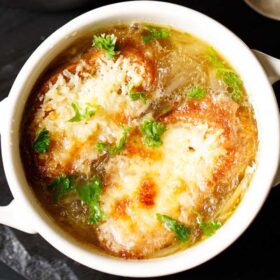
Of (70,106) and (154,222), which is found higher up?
(70,106)

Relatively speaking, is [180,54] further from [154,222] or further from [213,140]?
[154,222]

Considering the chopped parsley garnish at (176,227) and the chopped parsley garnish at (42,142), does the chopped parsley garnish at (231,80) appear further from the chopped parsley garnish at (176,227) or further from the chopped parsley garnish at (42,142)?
the chopped parsley garnish at (42,142)

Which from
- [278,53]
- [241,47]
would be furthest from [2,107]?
[278,53]

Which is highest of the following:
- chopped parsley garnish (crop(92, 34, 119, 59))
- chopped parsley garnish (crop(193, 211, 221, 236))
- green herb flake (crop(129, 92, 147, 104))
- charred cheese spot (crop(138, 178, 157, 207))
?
chopped parsley garnish (crop(92, 34, 119, 59))

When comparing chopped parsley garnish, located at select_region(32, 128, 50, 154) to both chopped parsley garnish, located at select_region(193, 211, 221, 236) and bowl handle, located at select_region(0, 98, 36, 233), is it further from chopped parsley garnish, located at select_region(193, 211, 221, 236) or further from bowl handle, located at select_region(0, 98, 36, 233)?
chopped parsley garnish, located at select_region(193, 211, 221, 236)

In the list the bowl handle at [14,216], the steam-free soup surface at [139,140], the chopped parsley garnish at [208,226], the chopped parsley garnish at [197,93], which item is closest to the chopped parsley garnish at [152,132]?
the steam-free soup surface at [139,140]

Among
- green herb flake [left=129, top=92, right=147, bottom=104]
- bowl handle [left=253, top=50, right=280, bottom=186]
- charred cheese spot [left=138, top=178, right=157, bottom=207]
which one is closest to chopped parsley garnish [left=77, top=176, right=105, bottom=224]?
→ charred cheese spot [left=138, top=178, right=157, bottom=207]

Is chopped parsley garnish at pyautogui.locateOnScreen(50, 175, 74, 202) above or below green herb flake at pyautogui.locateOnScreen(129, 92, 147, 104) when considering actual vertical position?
below
